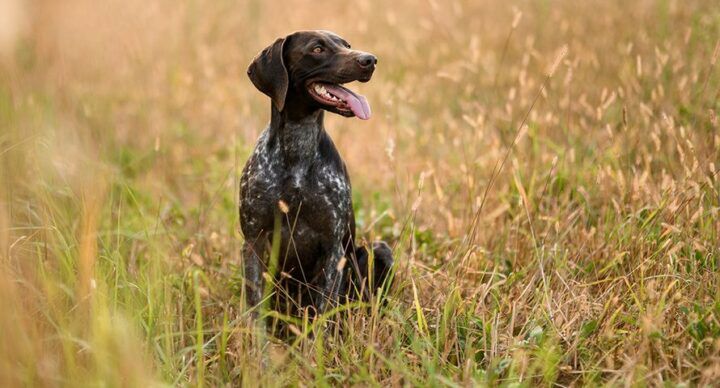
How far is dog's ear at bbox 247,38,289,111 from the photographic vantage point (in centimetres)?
421

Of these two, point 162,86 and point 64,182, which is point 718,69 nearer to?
point 64,182

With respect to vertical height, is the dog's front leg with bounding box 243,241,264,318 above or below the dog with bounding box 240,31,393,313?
below

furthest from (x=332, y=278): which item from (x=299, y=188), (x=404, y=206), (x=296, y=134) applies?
(x=404, y=206)

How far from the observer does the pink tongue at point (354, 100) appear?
13.2ft

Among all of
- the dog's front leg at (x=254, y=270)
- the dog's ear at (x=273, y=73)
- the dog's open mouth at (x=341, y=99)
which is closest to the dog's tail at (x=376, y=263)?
the dog's front leg at (x=254, y=270)

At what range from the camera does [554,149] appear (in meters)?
6.04

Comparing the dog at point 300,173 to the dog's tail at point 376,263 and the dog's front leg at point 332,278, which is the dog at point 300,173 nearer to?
the dog's front leg at point 332,278

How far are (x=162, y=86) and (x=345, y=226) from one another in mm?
4480

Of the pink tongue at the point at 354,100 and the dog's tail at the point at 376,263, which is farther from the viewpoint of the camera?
the dog's tail at the point at 376,263

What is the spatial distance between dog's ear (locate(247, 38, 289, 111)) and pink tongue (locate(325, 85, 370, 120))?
0.24 metres

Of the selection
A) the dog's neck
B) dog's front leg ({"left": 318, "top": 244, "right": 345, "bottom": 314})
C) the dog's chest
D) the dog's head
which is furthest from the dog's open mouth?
dog's front leg ({"left": 318, "top": 244, "right": 345, "bottom": 314})

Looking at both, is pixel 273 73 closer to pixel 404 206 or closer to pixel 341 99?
pixel 341 99

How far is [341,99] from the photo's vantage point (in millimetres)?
4176

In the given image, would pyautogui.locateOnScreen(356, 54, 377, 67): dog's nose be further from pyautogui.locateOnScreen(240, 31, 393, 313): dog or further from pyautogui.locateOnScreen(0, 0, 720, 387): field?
pyautogui.locateOnScreen(0, 0, 720, 387): field
